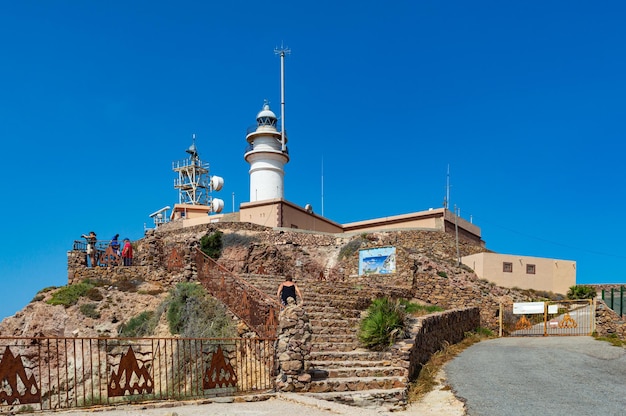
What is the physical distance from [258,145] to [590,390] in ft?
112

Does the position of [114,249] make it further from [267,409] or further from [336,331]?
[267,409]

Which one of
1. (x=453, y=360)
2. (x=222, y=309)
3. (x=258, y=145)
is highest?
(x=258, y=145)

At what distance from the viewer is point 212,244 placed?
30.4 meters

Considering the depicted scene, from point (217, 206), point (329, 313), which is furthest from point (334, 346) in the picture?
point (217, 206)

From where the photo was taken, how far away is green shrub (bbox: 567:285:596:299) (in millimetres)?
30094

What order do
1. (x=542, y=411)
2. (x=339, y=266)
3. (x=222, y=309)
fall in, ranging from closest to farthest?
1. (x=542, y=411)
2. (x=222, y=309)
3. (x=339, y=266)

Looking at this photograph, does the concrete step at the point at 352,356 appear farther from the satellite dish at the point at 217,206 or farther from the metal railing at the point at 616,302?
the satellite dish at the point at 217,206

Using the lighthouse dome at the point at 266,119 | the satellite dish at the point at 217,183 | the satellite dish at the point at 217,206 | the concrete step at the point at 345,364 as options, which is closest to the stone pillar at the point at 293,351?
the concrete step at the point at 345,364

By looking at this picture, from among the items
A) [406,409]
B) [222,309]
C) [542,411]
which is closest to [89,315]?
[222,309]

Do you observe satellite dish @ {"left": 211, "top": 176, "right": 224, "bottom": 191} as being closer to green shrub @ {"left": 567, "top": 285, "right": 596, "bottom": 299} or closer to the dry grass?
green shrub @ {"left": 567, "top": 285, "right": 596, "bottom": 299}

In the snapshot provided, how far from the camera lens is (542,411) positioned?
30.1ft

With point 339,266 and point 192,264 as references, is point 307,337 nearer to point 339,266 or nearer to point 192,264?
point 192,264

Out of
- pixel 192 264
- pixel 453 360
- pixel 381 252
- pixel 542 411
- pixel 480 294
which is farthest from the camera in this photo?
pixel 381 252

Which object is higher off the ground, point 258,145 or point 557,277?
point 258,145
